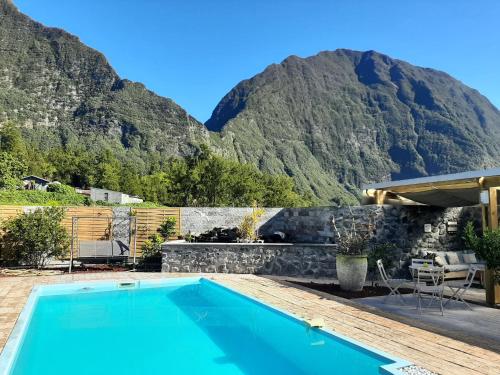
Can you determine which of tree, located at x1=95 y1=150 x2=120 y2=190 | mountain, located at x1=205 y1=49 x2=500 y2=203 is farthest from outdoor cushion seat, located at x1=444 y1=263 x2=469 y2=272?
mountain, located at x1=205 y1=49 x2=500 y2=203

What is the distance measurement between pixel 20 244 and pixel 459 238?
12.1 meters

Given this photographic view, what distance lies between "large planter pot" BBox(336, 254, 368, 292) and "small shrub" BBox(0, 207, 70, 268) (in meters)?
7.99

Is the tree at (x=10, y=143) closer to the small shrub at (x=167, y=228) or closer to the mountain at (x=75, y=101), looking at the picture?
the mountain at (x=75, y=101)

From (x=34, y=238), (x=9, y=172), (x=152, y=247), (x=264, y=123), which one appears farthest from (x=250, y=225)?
(x=264, y=123)

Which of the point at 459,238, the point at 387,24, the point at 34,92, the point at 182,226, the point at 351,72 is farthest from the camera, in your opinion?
→ the point at 351,72

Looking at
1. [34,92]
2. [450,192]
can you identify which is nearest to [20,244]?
[450,192]

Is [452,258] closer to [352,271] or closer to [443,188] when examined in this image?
[443,188]

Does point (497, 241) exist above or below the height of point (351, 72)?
below

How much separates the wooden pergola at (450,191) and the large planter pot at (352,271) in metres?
2.26

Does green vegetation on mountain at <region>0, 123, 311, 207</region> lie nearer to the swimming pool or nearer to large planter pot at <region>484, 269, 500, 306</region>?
the swimming pool

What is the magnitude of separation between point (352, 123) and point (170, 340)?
444 ft

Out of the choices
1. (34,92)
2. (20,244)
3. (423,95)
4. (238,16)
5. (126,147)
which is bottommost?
(20,244)

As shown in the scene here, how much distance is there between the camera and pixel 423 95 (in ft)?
470

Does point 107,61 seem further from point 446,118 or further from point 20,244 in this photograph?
point 20,244
